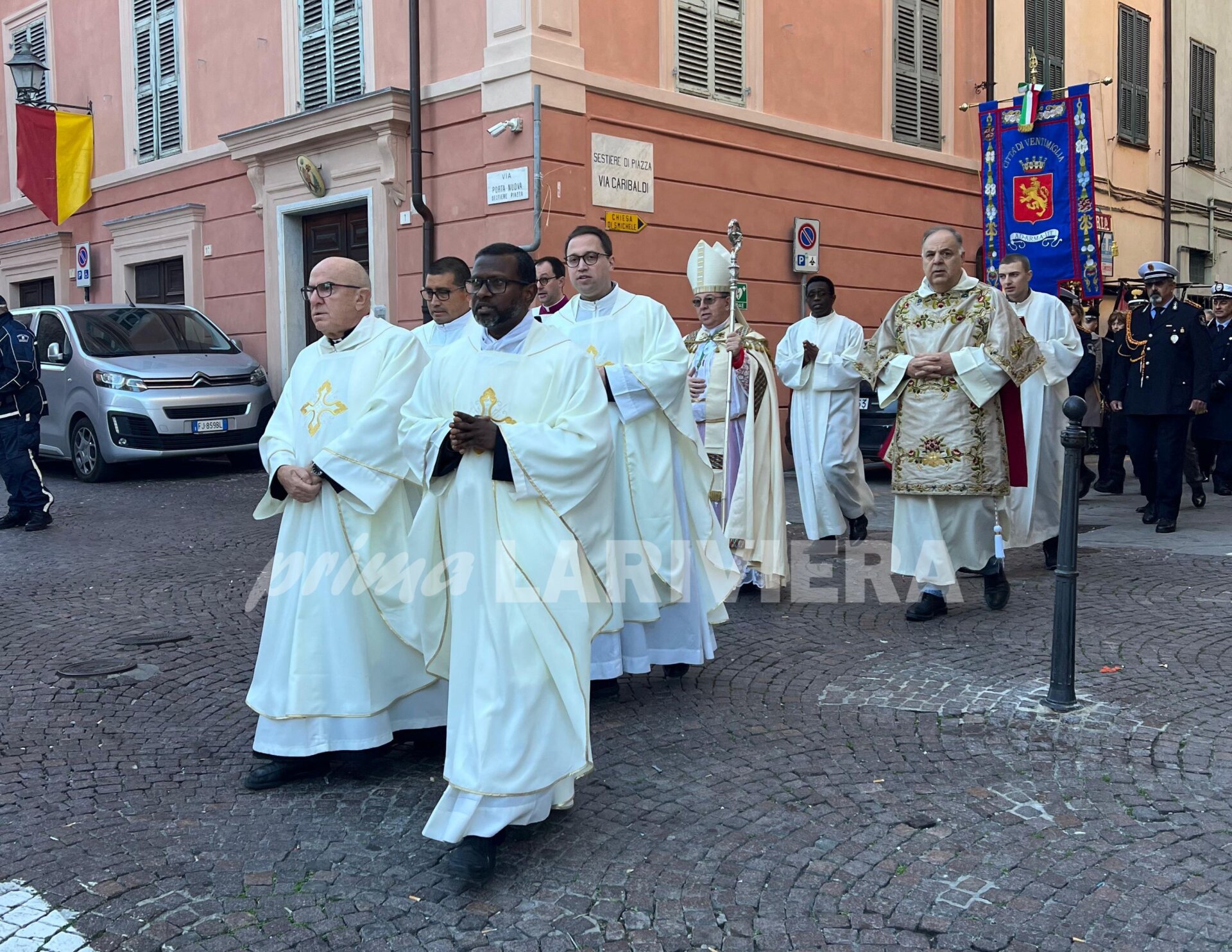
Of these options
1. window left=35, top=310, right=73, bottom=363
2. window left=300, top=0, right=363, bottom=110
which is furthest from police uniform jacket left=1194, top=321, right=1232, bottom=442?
window left=35, top=310, right=73, bottom=363

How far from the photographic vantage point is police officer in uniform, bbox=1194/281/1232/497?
38.9 ft

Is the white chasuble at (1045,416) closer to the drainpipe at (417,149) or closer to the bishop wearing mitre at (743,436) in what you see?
the bishop wearing mitre at (743,436)

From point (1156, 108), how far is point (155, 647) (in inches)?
798

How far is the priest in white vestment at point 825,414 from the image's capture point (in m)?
9.06

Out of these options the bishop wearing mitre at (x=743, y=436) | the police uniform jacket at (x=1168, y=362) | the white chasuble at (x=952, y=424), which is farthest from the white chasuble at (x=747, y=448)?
the police uniform jacket at (x=1168, y=362)

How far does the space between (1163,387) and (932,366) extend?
13.7 feet

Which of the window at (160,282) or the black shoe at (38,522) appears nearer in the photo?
the black shoe at (38,522)

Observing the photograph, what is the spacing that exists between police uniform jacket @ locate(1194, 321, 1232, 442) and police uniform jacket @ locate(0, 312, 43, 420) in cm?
1044

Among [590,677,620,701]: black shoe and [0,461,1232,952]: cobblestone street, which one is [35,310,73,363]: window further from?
[590,677,620,701]: black shoe

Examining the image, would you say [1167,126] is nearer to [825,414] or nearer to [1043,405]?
[825,414]

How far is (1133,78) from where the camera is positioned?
20.7 metres

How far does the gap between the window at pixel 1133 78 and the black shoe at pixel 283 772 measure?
63.8ft

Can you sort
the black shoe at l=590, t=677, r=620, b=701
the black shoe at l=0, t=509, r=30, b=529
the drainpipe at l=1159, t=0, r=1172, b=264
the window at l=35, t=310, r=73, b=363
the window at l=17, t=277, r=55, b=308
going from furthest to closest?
the drainpipe at l=1159, t=0, r=1172, b=264 → the window at l=17, t=277, r=55, b=308 → the window at l=35, t=310, r=73, b=363 → the black shoe at l=0, t=509, r=30, b=529 → the black shoe at l=590, t=677, r=620, b=701

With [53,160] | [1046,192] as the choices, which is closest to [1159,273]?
[1046,192]
